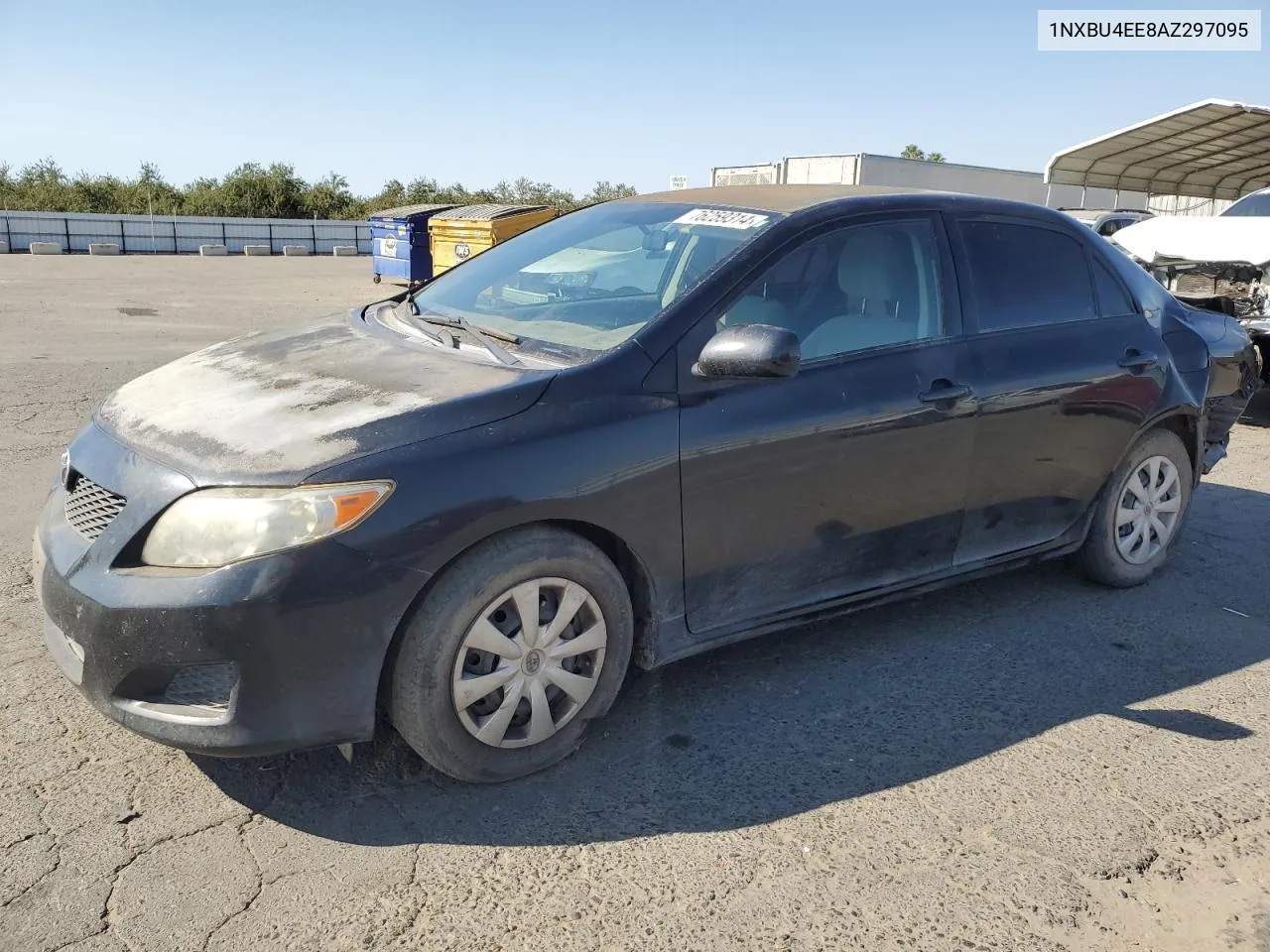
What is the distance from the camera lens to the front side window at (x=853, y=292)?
3.45m

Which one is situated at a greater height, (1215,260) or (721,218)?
(721,218)

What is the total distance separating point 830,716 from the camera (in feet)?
11.3

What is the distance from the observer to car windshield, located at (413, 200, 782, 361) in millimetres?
3389

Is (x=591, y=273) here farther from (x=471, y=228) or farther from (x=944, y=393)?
(x=471, y=228)

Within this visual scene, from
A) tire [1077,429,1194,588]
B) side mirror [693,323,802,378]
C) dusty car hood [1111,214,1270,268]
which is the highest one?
dusty car hood [1111,214,1270,268]

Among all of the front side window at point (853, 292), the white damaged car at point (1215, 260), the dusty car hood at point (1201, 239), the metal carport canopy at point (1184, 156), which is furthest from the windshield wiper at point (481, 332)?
the metal carport canopy at point (1184, 156)

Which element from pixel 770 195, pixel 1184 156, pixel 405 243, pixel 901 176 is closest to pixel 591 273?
pixel 770 195

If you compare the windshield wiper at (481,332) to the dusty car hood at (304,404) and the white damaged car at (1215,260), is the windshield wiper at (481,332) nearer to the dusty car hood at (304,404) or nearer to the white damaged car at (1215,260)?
the dusty car hood at (304,404)

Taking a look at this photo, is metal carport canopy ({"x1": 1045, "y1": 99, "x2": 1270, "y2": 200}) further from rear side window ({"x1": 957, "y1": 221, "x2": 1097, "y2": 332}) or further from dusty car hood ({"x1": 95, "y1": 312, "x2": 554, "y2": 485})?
dusty car hood ({"x1": 95, "y1": 312, "x2": 554, "y2": 485})

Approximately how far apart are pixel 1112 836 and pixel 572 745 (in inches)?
60.6

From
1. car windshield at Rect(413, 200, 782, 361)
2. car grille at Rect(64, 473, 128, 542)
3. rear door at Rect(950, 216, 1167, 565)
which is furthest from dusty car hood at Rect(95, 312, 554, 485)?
rear door at Rect(950, 216, 1167, 565)

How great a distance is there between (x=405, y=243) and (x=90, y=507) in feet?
60.9

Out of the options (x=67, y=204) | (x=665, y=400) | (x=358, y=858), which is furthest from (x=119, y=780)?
(x=67, y=204)

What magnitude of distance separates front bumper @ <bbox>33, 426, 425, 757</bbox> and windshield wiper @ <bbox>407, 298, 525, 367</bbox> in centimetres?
86
